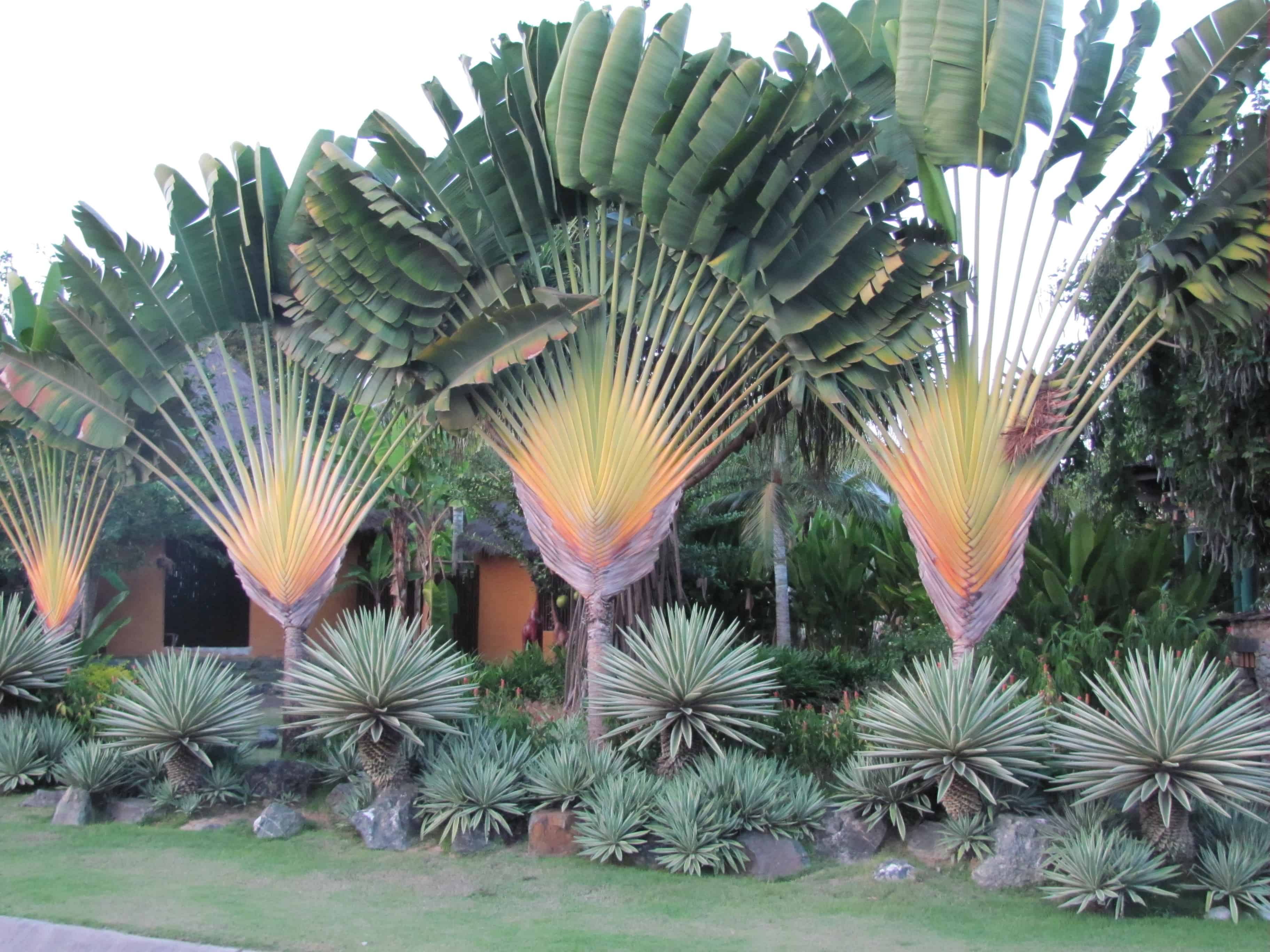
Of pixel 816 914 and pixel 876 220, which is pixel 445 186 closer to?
pixel 876 220

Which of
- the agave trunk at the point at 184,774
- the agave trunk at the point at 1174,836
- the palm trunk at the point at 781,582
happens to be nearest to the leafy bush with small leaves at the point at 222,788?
the agave trunk at the point at 184,774

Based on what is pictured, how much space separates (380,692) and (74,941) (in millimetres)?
2913

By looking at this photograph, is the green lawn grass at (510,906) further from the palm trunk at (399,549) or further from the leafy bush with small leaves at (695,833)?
the palm trunk at (399,549)

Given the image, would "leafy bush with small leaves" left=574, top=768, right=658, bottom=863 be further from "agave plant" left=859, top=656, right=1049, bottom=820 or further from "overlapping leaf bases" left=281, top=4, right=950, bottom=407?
"overlapping leaf bases" left=281, top=4, right=950, bottom=407

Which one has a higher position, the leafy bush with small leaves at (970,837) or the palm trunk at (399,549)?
the palm trunk at (399,549)

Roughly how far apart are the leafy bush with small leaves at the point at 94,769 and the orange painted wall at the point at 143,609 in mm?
9177

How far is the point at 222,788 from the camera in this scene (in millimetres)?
9969

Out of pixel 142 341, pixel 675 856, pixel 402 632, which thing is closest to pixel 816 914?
pixel 675 856

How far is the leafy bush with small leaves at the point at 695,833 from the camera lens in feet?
26.1

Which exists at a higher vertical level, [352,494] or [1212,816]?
[352,494]

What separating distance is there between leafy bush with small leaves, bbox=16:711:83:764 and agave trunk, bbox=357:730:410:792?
11.9ft

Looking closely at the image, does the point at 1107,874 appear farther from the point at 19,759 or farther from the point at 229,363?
the point at 19,759

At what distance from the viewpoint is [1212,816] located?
7.47 metres

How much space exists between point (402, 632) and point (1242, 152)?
793cm
